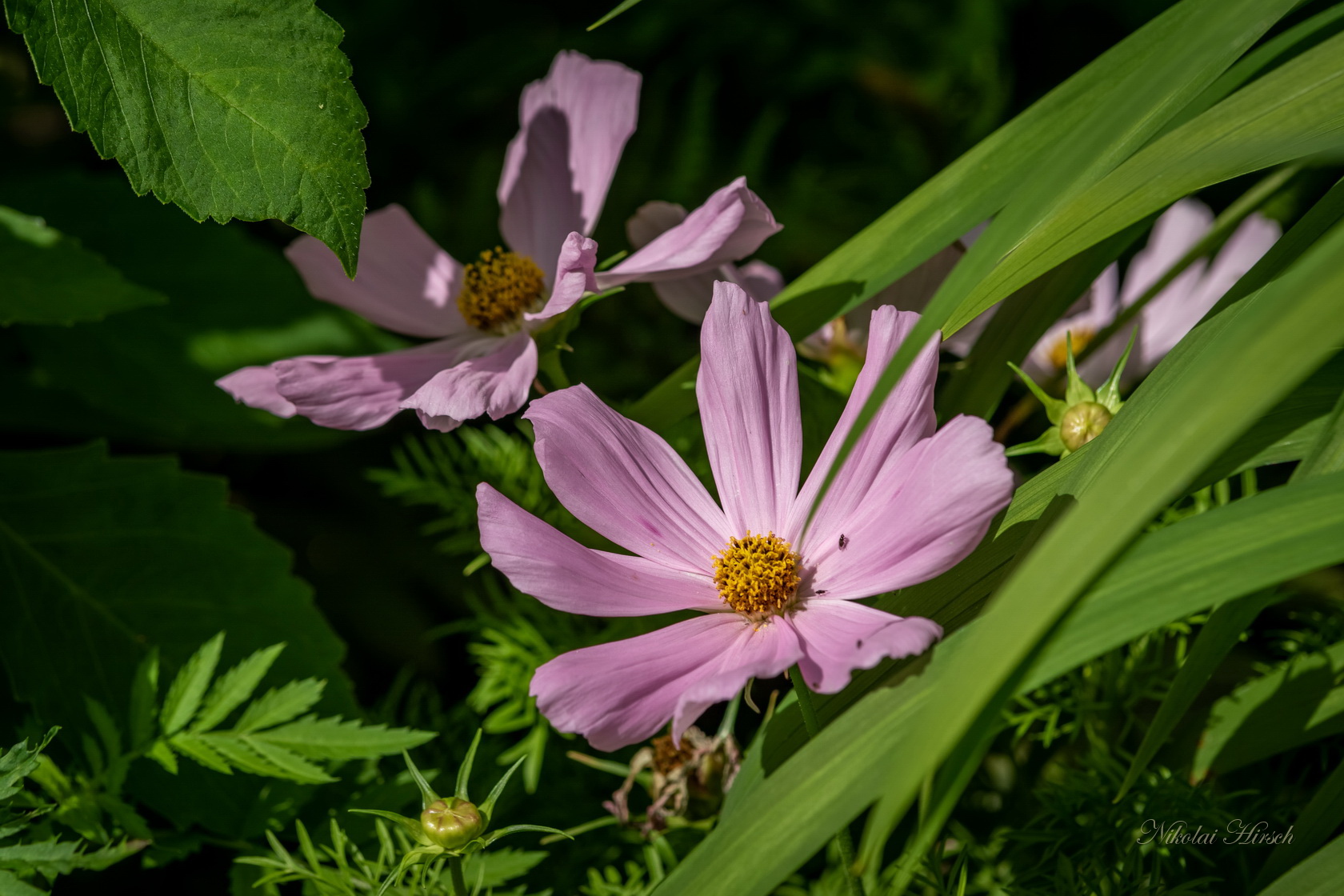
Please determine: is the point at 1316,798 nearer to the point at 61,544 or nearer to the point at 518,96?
the point at 61,544

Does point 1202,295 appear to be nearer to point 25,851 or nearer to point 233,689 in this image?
point 233,689

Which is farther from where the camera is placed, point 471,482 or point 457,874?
point 471,482

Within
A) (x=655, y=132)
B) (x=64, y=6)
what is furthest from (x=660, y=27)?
(x=64, y=6)

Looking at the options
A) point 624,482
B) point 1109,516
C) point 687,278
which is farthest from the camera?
point 687,278

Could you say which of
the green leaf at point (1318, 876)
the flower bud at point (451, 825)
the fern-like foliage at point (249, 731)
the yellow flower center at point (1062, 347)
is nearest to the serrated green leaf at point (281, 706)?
the fern-like foliage at point (249, 731)

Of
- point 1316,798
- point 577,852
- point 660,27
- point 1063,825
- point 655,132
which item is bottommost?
point 577,852

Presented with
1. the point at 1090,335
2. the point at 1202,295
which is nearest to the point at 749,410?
the point at 1090,335

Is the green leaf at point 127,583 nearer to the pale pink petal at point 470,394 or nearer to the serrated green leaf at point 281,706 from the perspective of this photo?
the serrated green leaf at point 281,706
